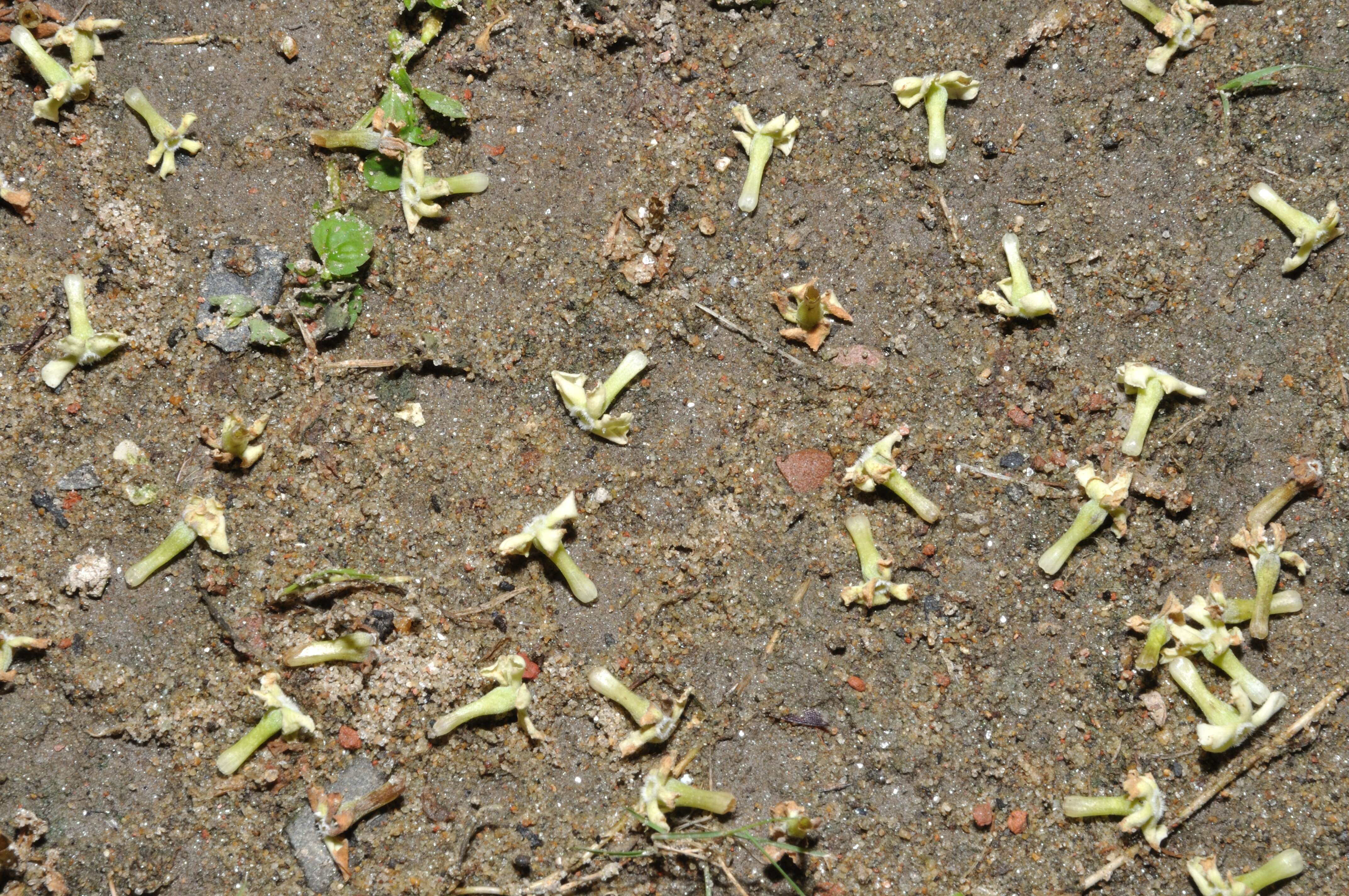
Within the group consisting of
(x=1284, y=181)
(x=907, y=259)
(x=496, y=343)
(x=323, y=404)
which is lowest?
(x=323, y=404)

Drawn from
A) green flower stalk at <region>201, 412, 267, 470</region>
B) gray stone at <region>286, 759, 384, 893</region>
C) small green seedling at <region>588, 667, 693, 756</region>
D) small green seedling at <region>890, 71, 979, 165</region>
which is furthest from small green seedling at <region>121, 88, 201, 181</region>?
small green seedling at <region>890, 71, 979, 165</region>

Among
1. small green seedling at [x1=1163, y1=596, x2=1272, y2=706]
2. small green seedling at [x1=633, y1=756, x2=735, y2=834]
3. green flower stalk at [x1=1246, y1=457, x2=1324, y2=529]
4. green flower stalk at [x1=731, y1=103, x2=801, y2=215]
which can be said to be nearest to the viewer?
small green seedling at [x1=633, y1=756, x2=735, y2=834]

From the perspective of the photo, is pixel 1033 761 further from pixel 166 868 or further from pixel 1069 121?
pixel 166 868

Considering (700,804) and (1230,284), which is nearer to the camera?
(700,804)

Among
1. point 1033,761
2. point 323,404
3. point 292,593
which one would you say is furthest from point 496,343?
point 1033,761

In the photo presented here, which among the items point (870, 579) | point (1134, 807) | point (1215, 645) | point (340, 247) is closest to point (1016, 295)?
point (870, 579)

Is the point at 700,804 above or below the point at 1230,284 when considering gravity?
below

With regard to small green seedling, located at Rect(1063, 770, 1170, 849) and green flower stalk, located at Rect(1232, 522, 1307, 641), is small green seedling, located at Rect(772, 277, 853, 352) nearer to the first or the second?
green flower stalk, located at Rect(1232, 522, 1307, 641)
